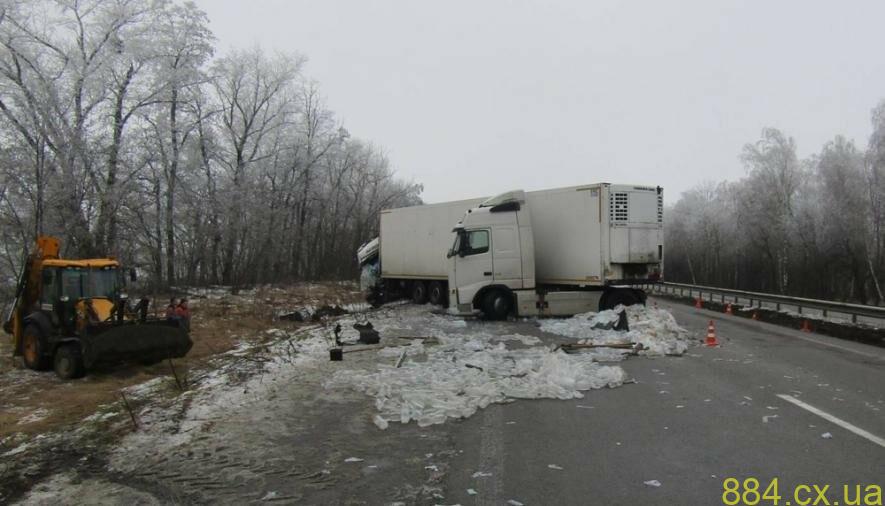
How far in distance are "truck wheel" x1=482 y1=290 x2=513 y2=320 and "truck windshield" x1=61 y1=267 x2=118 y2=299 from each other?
10169 millimetres

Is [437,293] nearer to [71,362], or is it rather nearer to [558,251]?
[558,251]

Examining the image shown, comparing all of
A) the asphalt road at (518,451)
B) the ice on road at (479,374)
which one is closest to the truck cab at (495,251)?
the ice on road at (479,374)

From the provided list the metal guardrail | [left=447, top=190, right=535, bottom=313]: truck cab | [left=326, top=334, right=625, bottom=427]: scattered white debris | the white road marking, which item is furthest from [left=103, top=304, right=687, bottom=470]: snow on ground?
the metal guardrail

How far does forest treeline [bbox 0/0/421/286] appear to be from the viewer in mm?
25734

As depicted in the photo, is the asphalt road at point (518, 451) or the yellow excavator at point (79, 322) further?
the yellow excavator at point (79, 322)

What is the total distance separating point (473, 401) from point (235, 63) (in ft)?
144

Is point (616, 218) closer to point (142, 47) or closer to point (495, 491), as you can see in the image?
point (495, 491)

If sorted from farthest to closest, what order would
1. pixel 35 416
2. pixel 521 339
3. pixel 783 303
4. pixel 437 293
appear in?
pixel 437 293, pixel 783 303, pixel 521 339, pixel 35 416

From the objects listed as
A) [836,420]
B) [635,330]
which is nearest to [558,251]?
[635,330]

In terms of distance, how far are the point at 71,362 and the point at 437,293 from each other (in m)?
14.0

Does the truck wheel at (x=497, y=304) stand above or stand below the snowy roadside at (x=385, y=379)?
above

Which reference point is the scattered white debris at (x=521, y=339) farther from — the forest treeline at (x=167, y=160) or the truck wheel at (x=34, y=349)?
the forest treeline at (x=167, y=160)

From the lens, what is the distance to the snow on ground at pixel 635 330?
39.1ft

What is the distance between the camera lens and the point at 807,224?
148 ft
